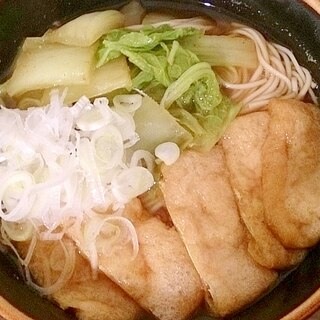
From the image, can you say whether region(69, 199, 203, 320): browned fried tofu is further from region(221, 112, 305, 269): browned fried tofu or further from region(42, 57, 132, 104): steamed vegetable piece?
region(42, 57, 132, 104): steamed vegetable piece

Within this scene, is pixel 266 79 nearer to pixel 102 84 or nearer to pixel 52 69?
pixel 102 84

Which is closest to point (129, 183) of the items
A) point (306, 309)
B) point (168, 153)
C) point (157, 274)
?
point (168, 153)

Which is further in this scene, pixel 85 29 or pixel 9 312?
pixel 85 29

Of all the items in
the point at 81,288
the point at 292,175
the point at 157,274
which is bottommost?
the point at 81,288

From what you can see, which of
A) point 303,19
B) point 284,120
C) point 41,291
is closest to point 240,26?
point 303,19

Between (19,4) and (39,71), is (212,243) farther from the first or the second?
(19,4)

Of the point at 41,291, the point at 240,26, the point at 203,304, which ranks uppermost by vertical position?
the point at 240,26

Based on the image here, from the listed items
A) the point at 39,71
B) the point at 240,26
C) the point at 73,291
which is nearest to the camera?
the point at 73,291
